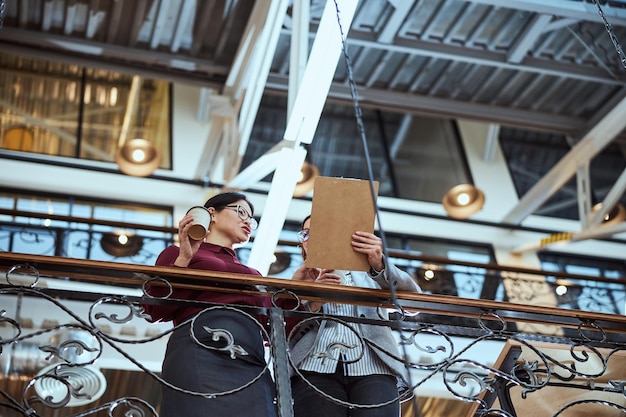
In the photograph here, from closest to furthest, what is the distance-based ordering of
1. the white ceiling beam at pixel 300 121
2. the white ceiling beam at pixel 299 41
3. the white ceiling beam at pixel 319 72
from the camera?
the white ceiling beam at pixel 319 72 < the white ceiling beam at pixel 300 121 < the white ceiling beam at pixel 299 41

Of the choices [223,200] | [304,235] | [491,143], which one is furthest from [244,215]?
[491,143]

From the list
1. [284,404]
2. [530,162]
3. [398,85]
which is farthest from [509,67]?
[284,404]

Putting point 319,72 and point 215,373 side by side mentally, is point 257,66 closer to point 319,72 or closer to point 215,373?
point 319,72

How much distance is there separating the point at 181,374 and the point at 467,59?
262 inches

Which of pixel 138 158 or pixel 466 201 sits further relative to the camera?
pixel 466 201

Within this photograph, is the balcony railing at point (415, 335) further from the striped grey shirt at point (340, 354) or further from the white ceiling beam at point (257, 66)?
the white ceiling beam at point (257, 66)

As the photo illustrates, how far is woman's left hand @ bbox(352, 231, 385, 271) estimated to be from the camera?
3297 mm

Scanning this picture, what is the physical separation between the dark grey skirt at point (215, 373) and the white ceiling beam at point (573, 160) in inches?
266

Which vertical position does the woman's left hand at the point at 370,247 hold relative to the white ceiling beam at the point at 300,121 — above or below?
below

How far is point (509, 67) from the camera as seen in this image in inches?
359

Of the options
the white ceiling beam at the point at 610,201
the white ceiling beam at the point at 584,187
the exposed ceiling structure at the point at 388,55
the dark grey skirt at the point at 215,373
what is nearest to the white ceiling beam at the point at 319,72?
the exposed ceiling structure at the point at 388,55

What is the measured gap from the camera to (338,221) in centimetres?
335

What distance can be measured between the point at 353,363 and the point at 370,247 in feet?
1.38

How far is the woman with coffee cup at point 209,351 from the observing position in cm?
301
